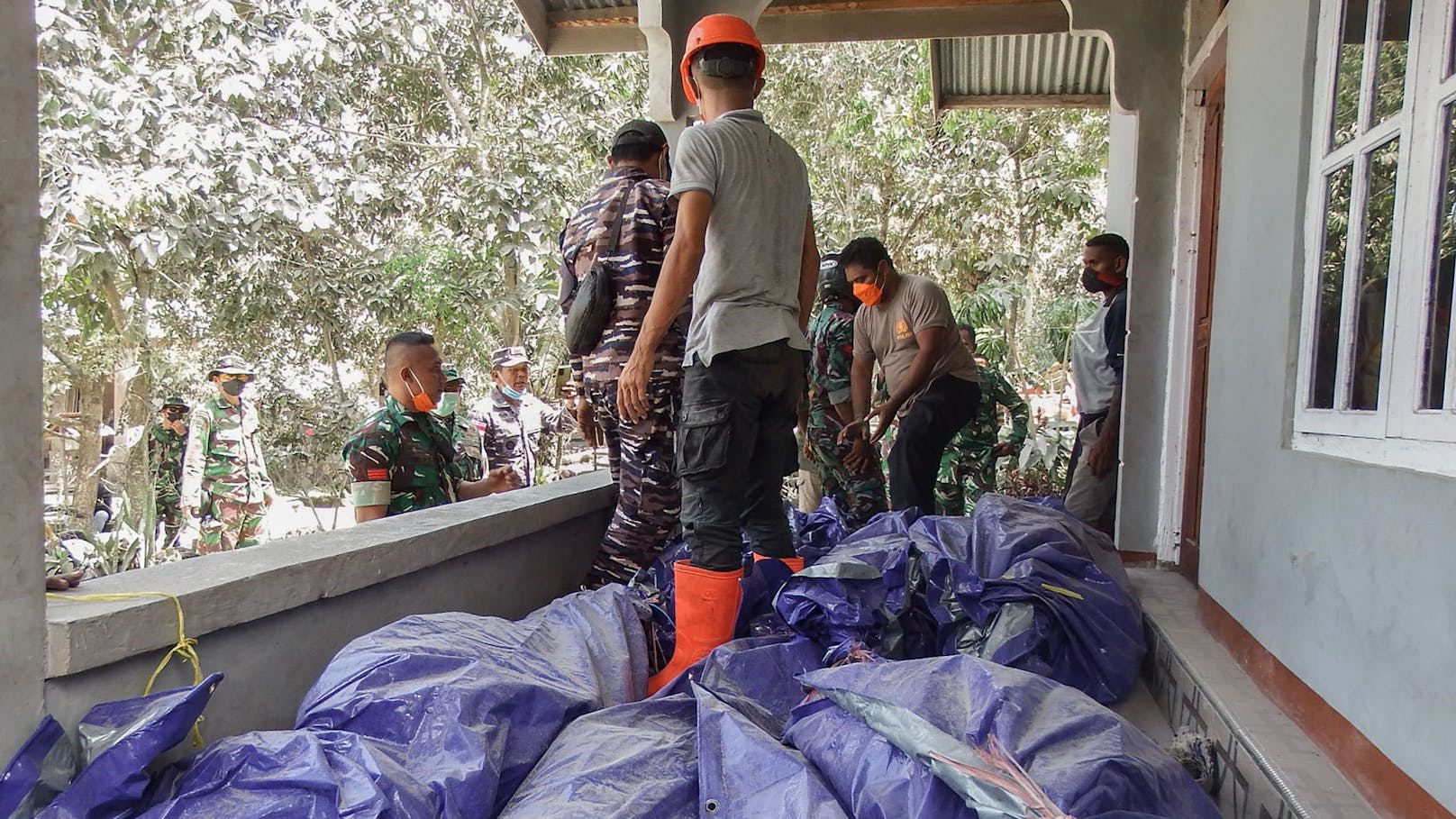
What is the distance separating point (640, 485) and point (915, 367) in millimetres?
1519

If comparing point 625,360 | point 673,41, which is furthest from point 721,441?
point 673,41

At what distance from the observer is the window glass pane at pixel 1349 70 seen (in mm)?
1922

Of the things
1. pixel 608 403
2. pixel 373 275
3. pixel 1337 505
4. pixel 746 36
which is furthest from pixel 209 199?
pixel 1337 505

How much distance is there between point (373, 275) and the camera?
415 inches

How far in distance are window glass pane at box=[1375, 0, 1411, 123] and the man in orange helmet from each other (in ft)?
4.75

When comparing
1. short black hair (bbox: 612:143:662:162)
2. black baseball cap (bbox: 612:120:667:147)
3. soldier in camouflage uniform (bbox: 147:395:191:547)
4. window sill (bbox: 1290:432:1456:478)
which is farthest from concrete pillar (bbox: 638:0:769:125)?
soldier in camouflage uniform (bbox: 147:395:191:547)

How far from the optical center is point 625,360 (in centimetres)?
312

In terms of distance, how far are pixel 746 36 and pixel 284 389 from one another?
Result: 38.5 ft

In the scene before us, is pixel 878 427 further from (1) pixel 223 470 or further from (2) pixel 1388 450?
(1) pixel 223 470

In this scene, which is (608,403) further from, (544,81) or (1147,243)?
(544,81)

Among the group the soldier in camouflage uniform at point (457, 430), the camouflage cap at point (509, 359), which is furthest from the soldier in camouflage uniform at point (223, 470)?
the camouflage cap at point (509, 359)

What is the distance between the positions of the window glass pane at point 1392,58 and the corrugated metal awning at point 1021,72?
4781 mm

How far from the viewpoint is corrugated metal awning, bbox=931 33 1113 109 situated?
6.50 meters

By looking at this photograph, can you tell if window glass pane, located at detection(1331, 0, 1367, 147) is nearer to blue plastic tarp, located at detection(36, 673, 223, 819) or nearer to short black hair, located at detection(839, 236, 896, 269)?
short black hair, located at detection(839, 236, 896, 269)
